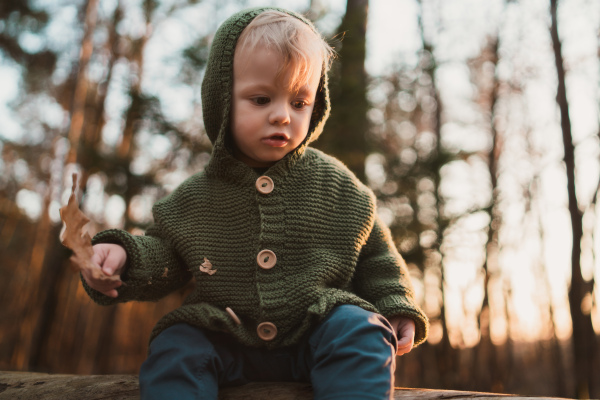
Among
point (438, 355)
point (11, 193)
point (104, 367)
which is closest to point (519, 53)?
point (438, 355)

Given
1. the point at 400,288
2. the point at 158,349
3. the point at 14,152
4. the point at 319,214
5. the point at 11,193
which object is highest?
the point at 14,152

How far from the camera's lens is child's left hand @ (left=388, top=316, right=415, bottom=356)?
156cm

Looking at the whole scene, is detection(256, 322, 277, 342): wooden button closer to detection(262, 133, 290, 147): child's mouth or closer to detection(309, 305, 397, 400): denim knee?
detection(309, 305, 397, 400): denim knee

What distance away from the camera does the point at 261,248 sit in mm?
1644

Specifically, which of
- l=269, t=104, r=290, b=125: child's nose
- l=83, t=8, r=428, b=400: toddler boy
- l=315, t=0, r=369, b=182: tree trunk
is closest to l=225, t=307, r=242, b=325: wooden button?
l=83, t=8, r=428, b=400: toddler boy

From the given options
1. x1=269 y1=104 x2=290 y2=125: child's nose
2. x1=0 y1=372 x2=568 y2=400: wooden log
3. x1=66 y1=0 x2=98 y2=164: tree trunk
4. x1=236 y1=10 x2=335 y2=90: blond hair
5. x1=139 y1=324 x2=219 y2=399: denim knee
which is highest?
x1=66 y1=0 x2=98 y2=164: tree trunk

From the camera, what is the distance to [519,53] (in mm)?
9281

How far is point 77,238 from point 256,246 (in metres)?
0.59

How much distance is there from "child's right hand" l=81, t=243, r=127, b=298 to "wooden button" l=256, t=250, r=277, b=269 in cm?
45

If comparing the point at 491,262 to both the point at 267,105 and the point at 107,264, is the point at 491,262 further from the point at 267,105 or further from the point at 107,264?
the point at 107,264

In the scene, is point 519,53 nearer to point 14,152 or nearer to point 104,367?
point 104,367

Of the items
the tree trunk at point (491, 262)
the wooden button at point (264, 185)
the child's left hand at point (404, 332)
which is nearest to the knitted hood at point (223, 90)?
the wooden button at point (264, 185)

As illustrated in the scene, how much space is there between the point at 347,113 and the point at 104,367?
20.3ft

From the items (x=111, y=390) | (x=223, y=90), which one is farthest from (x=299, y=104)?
(x=111, y=390)
